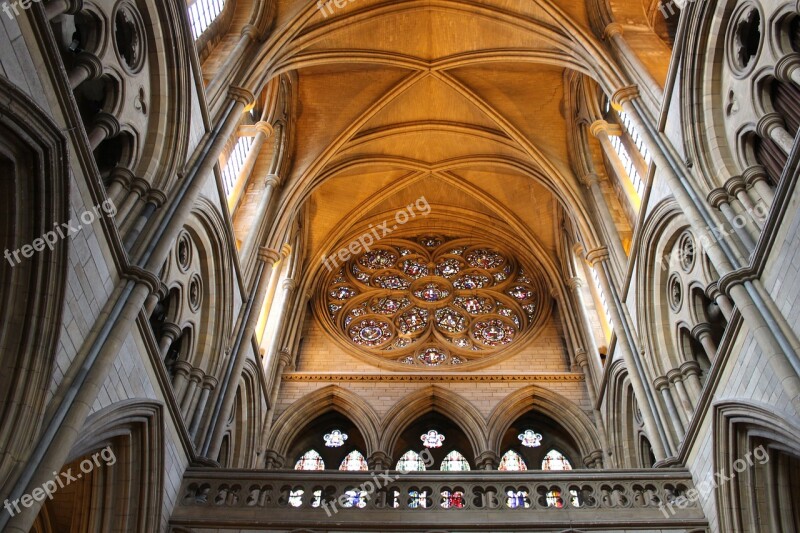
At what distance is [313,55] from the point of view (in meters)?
16.5

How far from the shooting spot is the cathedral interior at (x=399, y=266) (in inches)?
322

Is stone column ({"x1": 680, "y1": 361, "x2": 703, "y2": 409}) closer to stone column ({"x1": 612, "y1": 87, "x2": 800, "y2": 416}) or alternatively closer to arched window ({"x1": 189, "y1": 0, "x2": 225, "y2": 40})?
stone column ({"x1": 612, "y1": 87, "x2": 800, "y2": 416})

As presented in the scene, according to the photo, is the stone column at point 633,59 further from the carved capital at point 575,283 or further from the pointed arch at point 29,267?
the pointed arch at point 29,267

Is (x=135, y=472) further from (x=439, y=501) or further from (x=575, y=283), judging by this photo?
(x=575, y=283)

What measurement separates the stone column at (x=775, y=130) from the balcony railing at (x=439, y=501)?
4499mm

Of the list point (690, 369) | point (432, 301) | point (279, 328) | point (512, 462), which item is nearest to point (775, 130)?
point (690, 369)

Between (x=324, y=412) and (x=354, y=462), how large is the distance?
1318 millimetres

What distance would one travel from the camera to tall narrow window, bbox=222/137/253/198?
1527 centimetres

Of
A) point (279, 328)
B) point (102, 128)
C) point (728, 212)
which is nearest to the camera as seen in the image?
point (102, 128)

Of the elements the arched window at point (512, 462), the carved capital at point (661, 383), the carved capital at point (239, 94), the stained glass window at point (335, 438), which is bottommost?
the carved capital at point (661, 383)

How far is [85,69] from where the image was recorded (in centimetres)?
886

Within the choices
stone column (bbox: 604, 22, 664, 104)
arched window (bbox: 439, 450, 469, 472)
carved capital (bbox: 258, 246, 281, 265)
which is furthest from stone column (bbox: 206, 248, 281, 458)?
stone column (bbox: 604, 22, 664, 104)

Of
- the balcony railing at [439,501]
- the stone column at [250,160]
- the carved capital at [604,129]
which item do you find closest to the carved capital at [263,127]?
→ the stone column at [250,160]

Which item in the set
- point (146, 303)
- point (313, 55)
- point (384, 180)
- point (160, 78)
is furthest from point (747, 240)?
point (384, 180)
